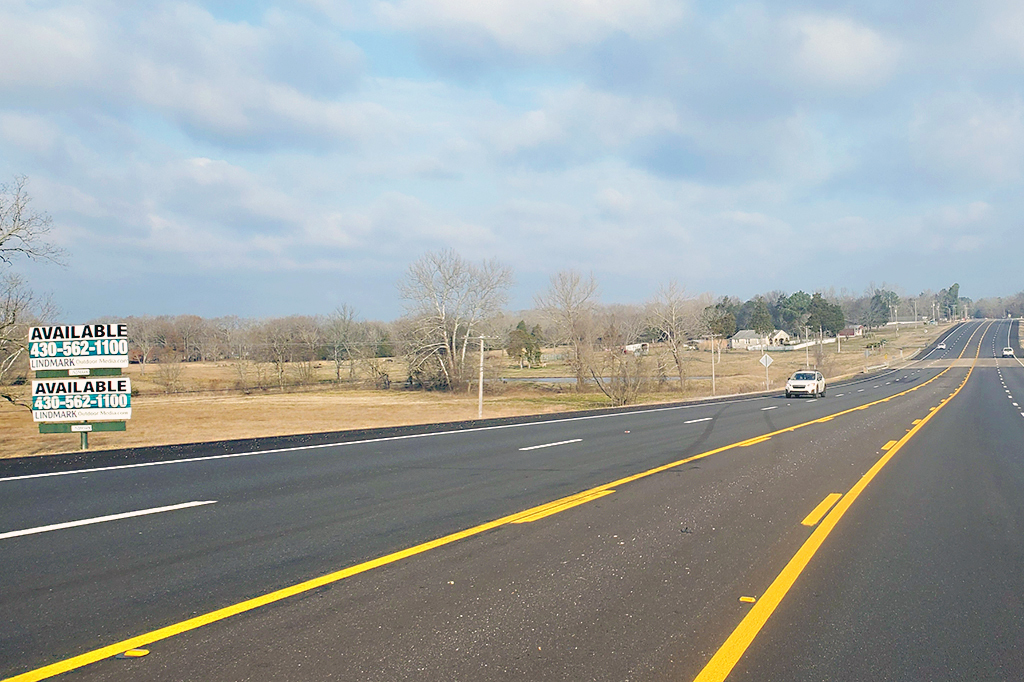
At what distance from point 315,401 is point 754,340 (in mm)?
117863

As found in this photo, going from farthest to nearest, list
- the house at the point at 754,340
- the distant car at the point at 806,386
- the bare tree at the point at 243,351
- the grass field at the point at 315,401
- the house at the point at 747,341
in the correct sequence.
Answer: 1. the house at the point at 747,341
2. the house at the point at 754,340
3. the bare tree at the point at 243,351
4. the distant car at the point at 806,386
5. the grass field at the point at 315,401

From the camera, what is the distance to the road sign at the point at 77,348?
564 inches

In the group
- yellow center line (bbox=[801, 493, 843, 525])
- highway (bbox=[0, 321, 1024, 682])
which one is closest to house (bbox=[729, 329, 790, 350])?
yellow center line (bbox=[801, 493, 843, 525])

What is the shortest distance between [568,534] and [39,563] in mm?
5067

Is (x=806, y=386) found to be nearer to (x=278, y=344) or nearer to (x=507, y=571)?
(x=507, y=571)

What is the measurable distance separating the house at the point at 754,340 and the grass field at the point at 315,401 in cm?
2675

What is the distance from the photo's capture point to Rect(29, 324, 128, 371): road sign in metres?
14.3

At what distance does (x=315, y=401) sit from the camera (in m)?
63.4

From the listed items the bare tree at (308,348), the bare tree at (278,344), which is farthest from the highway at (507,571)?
the bare tree at (308,348)

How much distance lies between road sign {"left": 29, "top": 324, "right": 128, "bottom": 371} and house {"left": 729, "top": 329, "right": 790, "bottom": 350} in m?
146

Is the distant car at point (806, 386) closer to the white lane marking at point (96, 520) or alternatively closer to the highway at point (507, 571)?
the highway at point (507, 571)

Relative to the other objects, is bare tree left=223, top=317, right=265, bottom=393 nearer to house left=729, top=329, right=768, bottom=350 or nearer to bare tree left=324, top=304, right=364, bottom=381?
bare tree left=324, top=304, right=364, bottom=381

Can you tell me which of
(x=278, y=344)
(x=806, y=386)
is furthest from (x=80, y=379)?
(x=278, y=344)

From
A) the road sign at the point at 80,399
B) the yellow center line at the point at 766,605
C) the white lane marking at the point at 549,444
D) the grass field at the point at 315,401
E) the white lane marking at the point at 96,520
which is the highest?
the road sign at the point at 80,399
